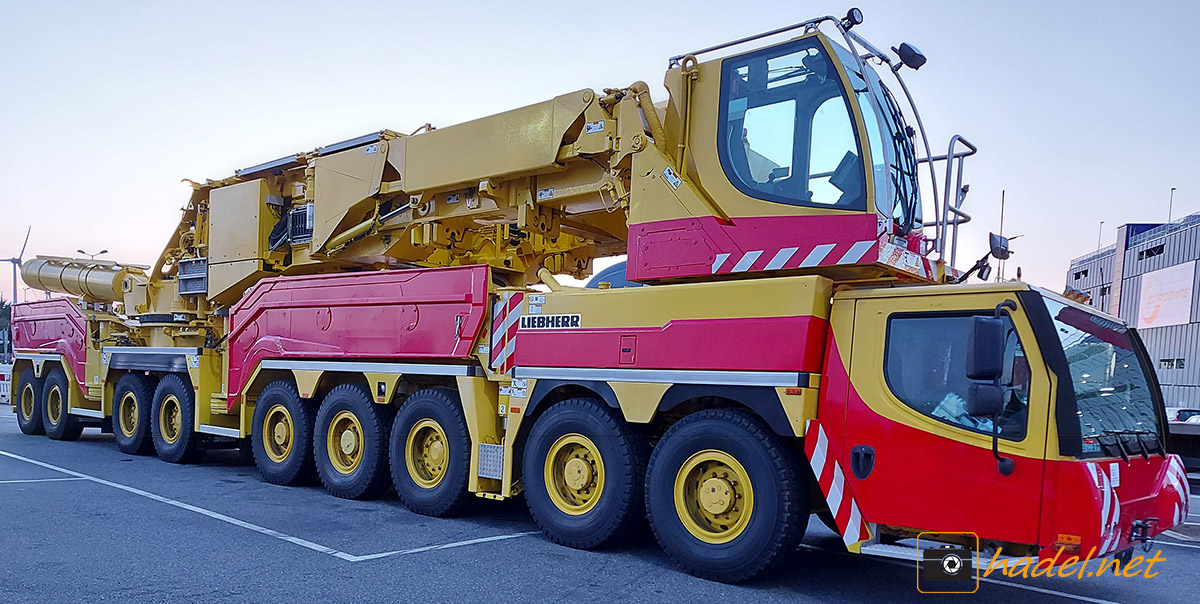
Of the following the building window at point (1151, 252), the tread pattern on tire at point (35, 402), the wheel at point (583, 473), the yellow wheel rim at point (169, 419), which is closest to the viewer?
the wheel at point (583, 473)

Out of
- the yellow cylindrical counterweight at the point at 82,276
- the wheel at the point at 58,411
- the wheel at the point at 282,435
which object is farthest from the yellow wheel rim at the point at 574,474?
the wheel at the point at 58,411

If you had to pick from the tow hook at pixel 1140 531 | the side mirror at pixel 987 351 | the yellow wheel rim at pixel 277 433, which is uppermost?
Result: the side mirror at pixel 987 351

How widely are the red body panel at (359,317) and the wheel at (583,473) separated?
1207 millimetres

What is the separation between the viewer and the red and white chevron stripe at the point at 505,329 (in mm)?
7270

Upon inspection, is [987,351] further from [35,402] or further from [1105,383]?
[35,402]

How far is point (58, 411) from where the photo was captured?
13.6 m

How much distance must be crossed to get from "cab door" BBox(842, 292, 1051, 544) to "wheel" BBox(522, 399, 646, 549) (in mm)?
1638

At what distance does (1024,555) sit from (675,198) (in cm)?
314

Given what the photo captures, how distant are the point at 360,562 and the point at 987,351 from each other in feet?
13.2

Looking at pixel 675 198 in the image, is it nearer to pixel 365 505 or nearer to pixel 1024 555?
pixel 1024 555

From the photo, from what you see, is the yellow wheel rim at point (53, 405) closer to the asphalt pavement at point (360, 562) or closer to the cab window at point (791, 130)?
the asphalt pavement at point (360, 562)

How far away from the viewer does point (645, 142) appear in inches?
261

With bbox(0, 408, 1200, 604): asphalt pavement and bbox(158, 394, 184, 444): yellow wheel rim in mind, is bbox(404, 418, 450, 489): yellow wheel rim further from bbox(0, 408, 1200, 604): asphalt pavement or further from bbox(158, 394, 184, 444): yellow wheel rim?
bbox(158, 394, 184, 444): yellow wheel rim

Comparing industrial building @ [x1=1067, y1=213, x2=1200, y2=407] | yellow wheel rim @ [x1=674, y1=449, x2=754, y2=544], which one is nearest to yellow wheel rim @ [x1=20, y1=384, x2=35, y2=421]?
yellow wheel rim @ [x1=674, y1=449, x2=754, y2=544]
